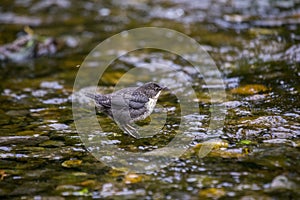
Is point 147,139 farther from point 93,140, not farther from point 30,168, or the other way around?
point 30,168

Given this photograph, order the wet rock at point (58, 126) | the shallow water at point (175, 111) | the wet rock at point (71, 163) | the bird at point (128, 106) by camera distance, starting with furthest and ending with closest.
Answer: the wet rock at point (58, 126) → the bird at point (128, 106) → the wet rock at point (71, 163) → the shallow water at point (175, 111)

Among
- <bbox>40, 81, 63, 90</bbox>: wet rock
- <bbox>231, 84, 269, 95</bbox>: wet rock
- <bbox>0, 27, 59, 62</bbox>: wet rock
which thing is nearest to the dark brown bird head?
<bbox>231, 84, 269, 95</bbox>: wet rock

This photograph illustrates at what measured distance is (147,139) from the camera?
5938mm

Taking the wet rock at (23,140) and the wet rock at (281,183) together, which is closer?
the wet rock at (281,183)

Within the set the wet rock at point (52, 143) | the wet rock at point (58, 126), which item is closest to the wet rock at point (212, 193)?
the wet rock at point (52, 143)

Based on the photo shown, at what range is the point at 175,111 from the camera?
270 inches

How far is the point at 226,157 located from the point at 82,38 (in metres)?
6.98

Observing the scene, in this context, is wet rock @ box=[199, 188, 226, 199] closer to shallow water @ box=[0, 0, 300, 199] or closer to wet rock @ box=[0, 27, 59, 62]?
shallow water @ box=[0, 0, 300, 199]

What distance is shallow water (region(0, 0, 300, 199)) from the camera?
4766mm

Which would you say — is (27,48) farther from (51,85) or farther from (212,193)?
(212,193)

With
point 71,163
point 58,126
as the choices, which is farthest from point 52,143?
point 71,163

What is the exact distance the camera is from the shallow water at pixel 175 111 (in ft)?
15.6

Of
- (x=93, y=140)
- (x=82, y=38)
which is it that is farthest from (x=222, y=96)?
(x=82, y=38)

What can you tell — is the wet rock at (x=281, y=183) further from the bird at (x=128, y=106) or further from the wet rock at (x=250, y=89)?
the wet rock at (x=250, y=89)
